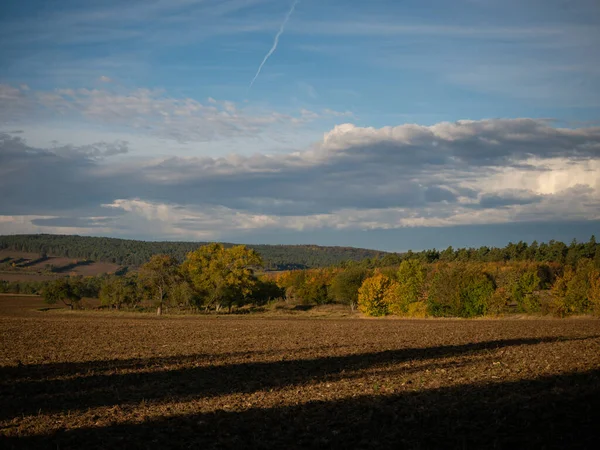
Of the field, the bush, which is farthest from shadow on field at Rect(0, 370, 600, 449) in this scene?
the bush

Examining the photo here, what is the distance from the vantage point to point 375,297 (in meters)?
93.0

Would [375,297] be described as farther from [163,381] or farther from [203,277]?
[163,381]

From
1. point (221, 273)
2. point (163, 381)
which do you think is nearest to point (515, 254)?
point (221, 273)

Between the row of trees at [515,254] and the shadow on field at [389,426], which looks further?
the row of trees at [515,254]

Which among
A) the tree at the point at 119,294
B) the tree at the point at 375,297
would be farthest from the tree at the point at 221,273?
the tree at the point at 375,297

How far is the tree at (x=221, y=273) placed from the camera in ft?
293

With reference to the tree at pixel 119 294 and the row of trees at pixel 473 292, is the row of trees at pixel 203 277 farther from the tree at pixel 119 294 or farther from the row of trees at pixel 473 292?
the row of trees at pixel 473 292

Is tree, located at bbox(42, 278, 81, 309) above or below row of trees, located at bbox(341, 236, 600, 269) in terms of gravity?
below

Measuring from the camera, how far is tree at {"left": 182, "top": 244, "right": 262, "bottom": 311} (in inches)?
3511

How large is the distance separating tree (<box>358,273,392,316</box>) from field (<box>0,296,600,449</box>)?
204ft

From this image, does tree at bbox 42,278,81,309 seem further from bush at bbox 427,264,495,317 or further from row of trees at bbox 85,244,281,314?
bush at bbox 427,264,495,317

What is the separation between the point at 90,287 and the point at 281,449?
144m

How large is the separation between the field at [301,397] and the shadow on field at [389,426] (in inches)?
1.5

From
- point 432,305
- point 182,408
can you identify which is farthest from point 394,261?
point 182,408
